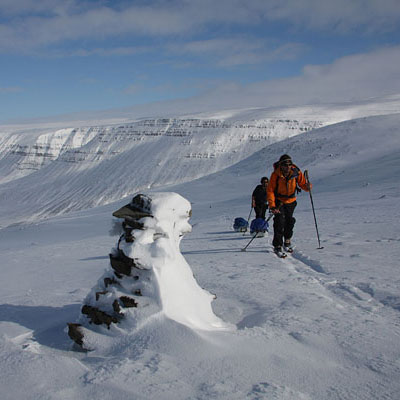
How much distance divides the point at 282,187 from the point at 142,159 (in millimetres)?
130900

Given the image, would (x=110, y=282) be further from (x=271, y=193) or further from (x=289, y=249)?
(x=289, y=249)

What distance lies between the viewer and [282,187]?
24.2 feet

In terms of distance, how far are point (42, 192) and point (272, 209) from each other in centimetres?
13831

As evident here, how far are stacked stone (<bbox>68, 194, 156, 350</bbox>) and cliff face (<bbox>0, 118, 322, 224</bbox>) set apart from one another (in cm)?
10879

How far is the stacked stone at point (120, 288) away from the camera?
11.0 feet

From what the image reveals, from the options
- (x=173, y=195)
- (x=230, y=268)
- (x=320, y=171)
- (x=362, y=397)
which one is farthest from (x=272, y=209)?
(x=320, y=171)

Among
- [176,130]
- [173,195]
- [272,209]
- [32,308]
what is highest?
[176,130]

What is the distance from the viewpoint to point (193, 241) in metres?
10.1

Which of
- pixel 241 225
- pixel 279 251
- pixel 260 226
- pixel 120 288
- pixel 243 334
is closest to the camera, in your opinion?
pixel 243 334

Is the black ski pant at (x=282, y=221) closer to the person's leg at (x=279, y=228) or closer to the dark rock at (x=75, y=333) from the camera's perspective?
the person's leg at (x=279, y=228)

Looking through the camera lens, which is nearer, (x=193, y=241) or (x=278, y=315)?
(x=278, y=315)

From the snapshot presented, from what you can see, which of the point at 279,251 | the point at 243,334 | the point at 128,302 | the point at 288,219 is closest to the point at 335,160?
the point at 288,219

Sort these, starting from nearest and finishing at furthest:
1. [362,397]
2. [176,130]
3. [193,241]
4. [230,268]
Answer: [362,397] < [230,268] < [193,241] < [176,130]

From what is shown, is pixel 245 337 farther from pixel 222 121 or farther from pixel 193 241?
pixel 222 121
